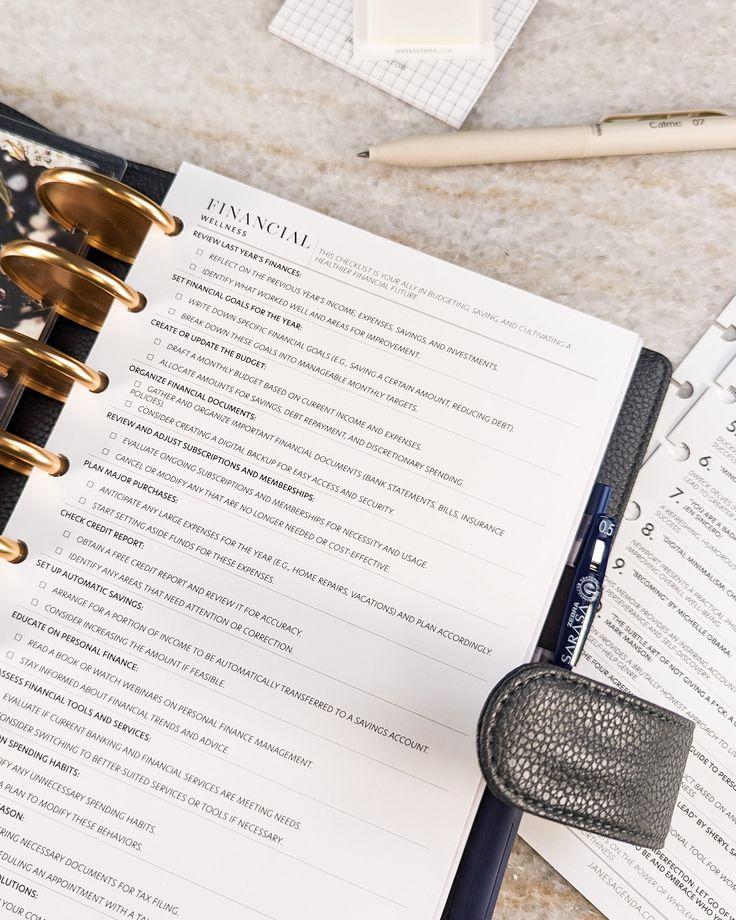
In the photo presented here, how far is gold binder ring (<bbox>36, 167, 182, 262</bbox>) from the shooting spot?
0.40 m

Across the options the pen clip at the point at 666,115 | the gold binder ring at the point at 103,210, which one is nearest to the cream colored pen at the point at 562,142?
the pen clip at the point at 666,115

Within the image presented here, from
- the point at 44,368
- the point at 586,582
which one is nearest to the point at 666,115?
the point at 586,582

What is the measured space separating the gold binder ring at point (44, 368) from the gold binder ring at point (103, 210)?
0.07 meters

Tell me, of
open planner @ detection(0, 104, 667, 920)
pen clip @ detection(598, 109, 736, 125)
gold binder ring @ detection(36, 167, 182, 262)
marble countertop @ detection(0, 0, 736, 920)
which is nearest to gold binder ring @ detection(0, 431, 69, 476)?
open planner @ detection(0, 104, 667, 920)

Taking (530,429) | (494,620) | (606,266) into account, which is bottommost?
(494,620)

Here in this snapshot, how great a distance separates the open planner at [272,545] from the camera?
0.38 meters

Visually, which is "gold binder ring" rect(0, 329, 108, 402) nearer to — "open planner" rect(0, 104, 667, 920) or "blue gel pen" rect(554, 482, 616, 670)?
"open planner" rect(0, 104, 667, 920)

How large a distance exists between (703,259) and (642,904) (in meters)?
0.39

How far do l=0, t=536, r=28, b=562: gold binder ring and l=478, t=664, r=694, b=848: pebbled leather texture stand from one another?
242 mm

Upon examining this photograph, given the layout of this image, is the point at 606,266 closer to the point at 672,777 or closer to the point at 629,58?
the point at 629,58

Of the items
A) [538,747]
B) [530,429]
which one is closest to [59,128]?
[530,429]

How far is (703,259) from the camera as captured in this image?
0.52 metres

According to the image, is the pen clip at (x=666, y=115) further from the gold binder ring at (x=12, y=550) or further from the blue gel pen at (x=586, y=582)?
the gold binder ring at (x=12, y=550)

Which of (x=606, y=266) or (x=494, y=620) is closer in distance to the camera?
(x=494, y=620)
